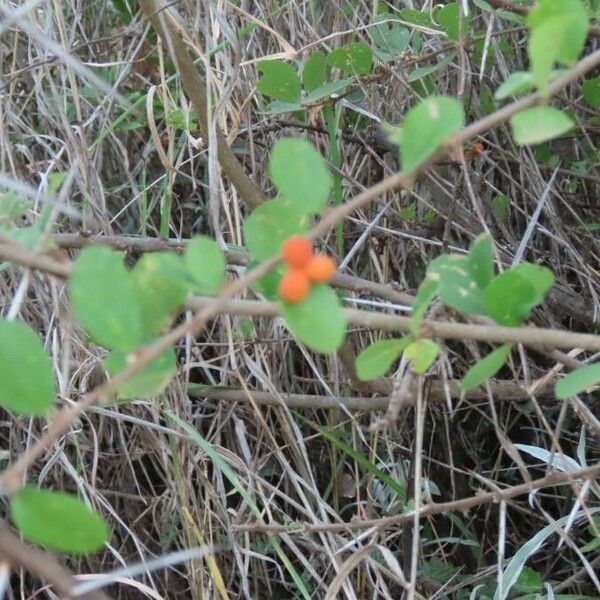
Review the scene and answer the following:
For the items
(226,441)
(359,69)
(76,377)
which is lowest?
(226,441)

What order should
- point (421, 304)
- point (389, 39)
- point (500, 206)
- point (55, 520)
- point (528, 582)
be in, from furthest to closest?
point (500, 206), point (389, 39), point (528, 582), point (421, 304), point (55, 520)

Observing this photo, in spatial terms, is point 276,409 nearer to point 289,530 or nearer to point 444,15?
point 289,530

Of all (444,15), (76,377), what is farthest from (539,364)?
(76,377)

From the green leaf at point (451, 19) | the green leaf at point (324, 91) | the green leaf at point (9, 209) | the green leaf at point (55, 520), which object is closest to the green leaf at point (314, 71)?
the green leaf at point (324, 91)

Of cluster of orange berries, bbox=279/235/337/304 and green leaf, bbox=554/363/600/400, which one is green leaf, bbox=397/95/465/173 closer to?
cluster of orange berries, bbox=279/235/337/304

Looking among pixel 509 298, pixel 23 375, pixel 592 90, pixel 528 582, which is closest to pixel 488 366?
pixel 509 298

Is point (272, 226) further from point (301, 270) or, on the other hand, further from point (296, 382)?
point (296, 382)

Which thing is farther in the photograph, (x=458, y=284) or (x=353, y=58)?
(x=353, y=58)
